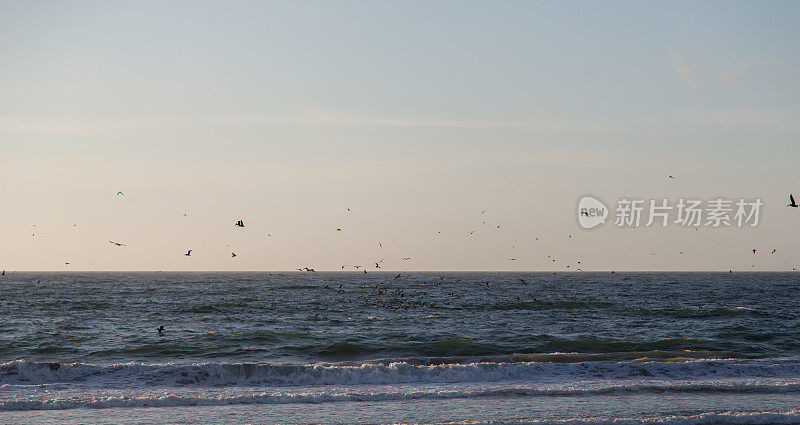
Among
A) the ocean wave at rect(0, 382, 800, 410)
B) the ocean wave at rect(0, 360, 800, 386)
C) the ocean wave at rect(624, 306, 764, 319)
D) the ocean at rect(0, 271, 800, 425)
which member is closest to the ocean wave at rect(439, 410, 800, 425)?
the ocean at rect(0, 271, 800, 425)

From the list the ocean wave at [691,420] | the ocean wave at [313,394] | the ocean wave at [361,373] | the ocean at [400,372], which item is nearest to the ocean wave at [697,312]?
the ocean at [400,372]

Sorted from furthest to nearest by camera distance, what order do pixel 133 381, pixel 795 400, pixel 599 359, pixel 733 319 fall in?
pixel 733 319 < pixel 599 359 < pixel 133 381 < pixel 795 400

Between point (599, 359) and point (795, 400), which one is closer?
point (795, 400)

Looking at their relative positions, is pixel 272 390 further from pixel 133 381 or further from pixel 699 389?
pixel 699 389

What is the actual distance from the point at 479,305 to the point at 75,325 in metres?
36.7

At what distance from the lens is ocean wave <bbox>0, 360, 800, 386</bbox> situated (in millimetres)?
25188

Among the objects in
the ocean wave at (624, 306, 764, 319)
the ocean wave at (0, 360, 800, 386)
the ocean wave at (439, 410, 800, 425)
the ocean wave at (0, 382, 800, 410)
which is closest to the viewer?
the ocean wave at (439, 410, 800, 425)

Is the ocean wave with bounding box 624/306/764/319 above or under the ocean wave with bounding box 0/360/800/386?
under

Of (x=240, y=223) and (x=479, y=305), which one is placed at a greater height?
(x=240, y=223)

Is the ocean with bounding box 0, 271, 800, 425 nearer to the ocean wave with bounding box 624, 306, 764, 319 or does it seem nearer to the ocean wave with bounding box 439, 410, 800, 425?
the ocean wave with bounding box 439, 410, 800, 425

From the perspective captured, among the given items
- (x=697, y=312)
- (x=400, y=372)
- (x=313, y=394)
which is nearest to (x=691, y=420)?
(x=313, y=394)

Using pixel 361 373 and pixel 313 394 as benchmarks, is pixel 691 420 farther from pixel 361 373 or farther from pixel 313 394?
pixel 361 373

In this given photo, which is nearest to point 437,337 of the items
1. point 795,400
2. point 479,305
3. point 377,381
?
point 377,381

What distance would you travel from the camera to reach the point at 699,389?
2223 centimetres
